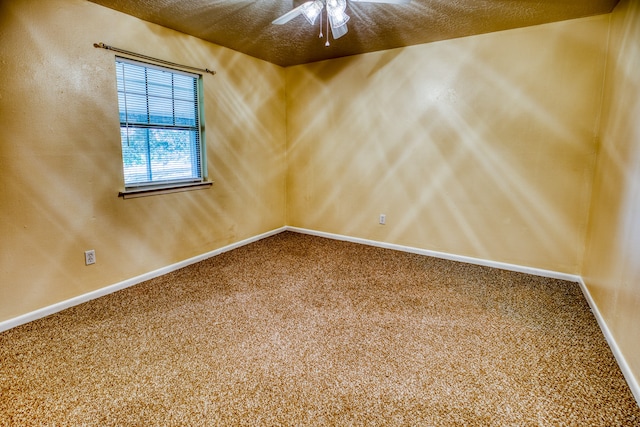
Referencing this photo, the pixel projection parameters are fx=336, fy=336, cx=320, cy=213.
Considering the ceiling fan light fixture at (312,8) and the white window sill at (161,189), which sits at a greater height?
the ceiling fan light fixture at (312,8)

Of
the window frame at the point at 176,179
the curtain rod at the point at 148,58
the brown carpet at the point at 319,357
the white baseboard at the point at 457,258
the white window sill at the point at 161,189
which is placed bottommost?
the brown carpet at the point at 319,357

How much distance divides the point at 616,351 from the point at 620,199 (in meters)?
0.94

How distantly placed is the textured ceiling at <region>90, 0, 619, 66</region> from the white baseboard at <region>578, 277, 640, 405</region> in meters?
2.25

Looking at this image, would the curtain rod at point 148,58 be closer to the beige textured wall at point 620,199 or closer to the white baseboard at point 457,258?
the white baseboard at point 457,258

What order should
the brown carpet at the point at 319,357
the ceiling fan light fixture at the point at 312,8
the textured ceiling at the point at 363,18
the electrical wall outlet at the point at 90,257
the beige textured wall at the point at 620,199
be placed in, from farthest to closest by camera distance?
the electrical wall outlet at the point at 90,257 → the textured ceiling at the point at 363,18 → the ceiling fan light fixture at the point at 312,8 → the beige textured wall at the point at 620,199 → the brown carpet at the point at 319,357

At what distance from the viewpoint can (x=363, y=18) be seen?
9.21 ft

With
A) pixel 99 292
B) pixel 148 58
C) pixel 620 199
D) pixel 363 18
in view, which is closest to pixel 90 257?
pixel 99 292

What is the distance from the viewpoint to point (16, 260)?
2.29 m

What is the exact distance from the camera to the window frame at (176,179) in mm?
2852

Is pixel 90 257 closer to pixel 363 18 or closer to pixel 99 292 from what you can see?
pixel 99 292

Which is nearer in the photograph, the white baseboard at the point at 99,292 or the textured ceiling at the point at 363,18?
the white baseboard at the point at 99,292

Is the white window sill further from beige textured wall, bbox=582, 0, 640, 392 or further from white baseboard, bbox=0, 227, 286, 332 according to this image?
beige textured wall, bbox=582, 0, 640, 392

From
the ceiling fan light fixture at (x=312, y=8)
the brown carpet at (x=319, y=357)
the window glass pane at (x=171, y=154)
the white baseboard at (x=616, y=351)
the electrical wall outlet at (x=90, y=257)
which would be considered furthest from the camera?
the window glass pane at (x=171, y=154)

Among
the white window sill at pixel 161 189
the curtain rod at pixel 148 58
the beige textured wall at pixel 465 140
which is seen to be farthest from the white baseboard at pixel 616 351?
the curtain rod at pixel 148 58
